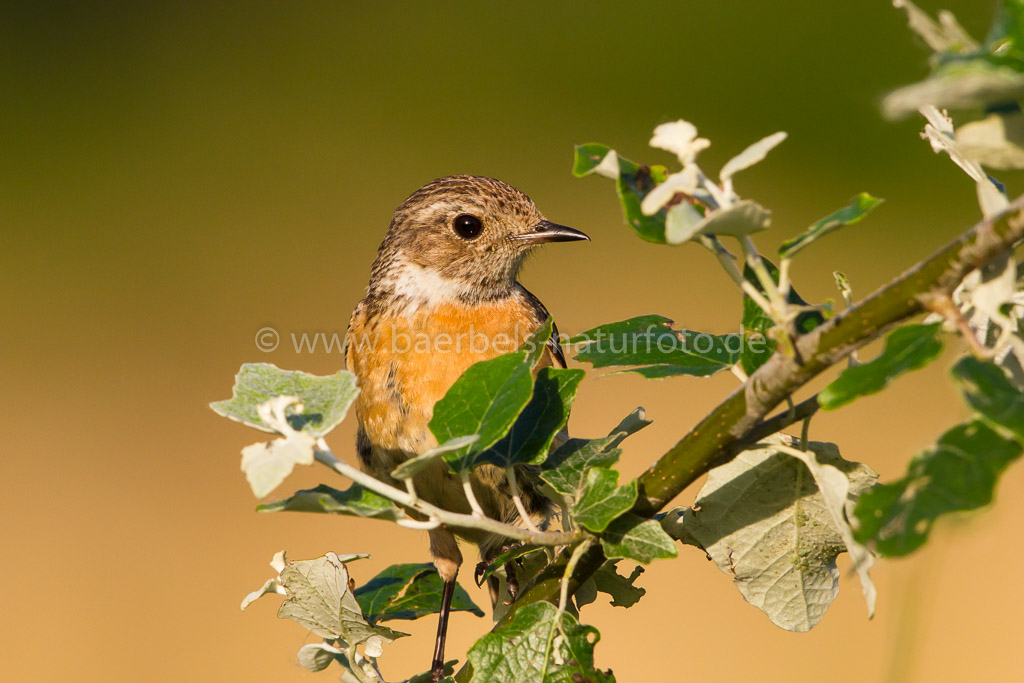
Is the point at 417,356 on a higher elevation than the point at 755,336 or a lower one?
higher

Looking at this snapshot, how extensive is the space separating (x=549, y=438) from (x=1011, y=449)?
64 cm

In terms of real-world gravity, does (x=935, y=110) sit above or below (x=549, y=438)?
above

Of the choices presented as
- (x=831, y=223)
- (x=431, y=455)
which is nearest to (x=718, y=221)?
(x=831, y=223)

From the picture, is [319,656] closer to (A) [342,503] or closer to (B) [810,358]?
(A) [342,503]

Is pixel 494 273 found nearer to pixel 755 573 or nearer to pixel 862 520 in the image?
pixel 755 573

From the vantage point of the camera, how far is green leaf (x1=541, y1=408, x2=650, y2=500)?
1.19 m

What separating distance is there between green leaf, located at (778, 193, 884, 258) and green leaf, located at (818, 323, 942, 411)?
15 cm

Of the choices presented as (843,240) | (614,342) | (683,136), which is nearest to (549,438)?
(614,342)

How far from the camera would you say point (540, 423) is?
4.23 feet

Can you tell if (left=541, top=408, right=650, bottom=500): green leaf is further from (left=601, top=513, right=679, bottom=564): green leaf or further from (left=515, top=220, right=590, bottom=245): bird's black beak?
(left=515, top=220, right=590, bottom=245): bird's black beak

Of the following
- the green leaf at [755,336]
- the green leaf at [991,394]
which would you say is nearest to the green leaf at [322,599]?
the green leaf at [755,336]

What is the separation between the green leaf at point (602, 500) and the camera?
1.05 m

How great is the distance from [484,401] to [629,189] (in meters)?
0.33

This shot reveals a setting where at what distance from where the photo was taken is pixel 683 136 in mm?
897
